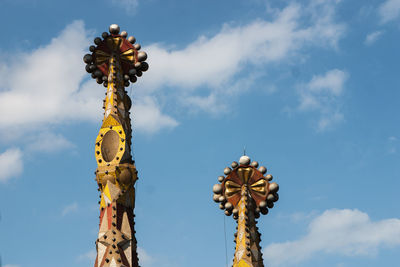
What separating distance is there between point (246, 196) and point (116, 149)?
9.70 feet

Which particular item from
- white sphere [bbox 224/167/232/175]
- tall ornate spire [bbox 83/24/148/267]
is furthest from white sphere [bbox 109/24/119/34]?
white sphere [bbox 224/167/232/175]

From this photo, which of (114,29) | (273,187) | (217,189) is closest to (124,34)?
(114,29)

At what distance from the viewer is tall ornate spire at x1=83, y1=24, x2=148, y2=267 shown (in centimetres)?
1616

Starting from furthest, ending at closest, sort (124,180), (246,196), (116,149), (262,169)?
1. (262,169)
2. (246,196)
3. (116,149)
4. (124,180)

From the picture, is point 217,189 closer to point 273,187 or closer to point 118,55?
point 273,187

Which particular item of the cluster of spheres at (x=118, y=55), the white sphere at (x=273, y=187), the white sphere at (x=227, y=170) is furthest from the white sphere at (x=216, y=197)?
the cluster of spheres at (x=118, y=55)

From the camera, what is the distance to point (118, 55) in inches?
719

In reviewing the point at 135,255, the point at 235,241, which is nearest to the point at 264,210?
the point at 235,241

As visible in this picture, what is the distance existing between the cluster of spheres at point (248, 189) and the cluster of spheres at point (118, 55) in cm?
292

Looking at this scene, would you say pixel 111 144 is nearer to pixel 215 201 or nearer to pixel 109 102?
pixel 109 102

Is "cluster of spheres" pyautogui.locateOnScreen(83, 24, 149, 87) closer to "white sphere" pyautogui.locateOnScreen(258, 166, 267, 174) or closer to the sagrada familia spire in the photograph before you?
the sagrada familia spire

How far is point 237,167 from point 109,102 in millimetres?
3066

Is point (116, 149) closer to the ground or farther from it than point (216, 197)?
farther from it

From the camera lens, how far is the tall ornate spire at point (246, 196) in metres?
17.5
